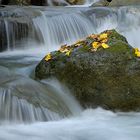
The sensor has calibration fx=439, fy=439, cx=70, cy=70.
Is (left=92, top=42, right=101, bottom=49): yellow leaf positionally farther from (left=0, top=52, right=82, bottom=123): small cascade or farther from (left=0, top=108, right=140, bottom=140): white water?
(left=0, top=108, right=140, bottom=140): white water

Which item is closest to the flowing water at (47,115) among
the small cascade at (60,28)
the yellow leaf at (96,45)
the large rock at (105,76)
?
the large rock at (105,76)

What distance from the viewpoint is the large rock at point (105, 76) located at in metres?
6.62

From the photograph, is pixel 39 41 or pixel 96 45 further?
pixel 39 41

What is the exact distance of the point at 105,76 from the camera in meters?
6.68

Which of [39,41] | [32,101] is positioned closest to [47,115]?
[32,101]

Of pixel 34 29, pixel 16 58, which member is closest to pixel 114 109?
pixel 16 58

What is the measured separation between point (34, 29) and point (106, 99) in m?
5.29

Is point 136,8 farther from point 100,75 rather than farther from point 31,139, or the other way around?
point 31,139

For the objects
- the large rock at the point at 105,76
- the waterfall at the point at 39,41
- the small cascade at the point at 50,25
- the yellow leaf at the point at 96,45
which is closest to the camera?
the waterfall at the point at 39,41

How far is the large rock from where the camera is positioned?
6.62m

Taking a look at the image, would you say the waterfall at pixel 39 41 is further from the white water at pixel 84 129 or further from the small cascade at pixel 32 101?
the white water at pixel 84 129

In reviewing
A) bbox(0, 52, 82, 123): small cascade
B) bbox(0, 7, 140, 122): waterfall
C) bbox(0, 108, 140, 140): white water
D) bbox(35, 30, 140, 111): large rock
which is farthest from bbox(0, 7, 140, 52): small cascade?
bbox(0, 108, 140, 140): white water

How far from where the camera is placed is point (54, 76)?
7.03 metres

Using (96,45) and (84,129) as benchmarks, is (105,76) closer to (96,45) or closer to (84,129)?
(96,45)
